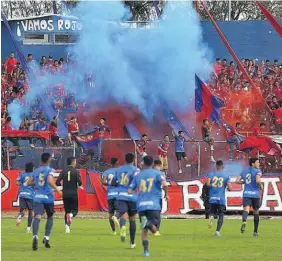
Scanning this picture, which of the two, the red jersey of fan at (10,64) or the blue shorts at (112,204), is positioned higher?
the red jersey of fan at (10,64)

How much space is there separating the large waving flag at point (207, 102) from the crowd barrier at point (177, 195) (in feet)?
13.5

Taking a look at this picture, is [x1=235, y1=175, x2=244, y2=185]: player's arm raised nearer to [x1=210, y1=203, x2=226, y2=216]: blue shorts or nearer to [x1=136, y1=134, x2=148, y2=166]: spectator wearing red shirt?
[x1=210, y1=203, x2=226, y2=216]: blue shorts

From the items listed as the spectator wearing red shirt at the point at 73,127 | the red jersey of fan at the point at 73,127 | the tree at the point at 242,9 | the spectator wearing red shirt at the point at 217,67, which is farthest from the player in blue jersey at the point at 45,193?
the tree at the point at 242,9

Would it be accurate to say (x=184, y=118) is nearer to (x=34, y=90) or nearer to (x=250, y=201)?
(x=34, y=90)

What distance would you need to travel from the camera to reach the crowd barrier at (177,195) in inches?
1196

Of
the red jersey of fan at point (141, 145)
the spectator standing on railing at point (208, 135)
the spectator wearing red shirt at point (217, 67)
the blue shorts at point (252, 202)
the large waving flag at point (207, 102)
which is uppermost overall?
the spectator wearing red shirt at point (217, 67)

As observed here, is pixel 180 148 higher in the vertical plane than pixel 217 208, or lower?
higher

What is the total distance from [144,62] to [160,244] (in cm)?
1839

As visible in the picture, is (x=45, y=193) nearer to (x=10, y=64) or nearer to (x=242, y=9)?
(x=10, y=64)

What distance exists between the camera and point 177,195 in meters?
31.0

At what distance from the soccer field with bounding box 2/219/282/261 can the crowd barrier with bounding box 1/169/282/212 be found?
341 centimetres

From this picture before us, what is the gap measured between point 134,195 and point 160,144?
11402mm

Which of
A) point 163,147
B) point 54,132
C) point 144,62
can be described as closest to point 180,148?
point 163,147

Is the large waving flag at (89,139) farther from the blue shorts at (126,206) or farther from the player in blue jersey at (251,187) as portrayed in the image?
the blue shorts at (126,206)
